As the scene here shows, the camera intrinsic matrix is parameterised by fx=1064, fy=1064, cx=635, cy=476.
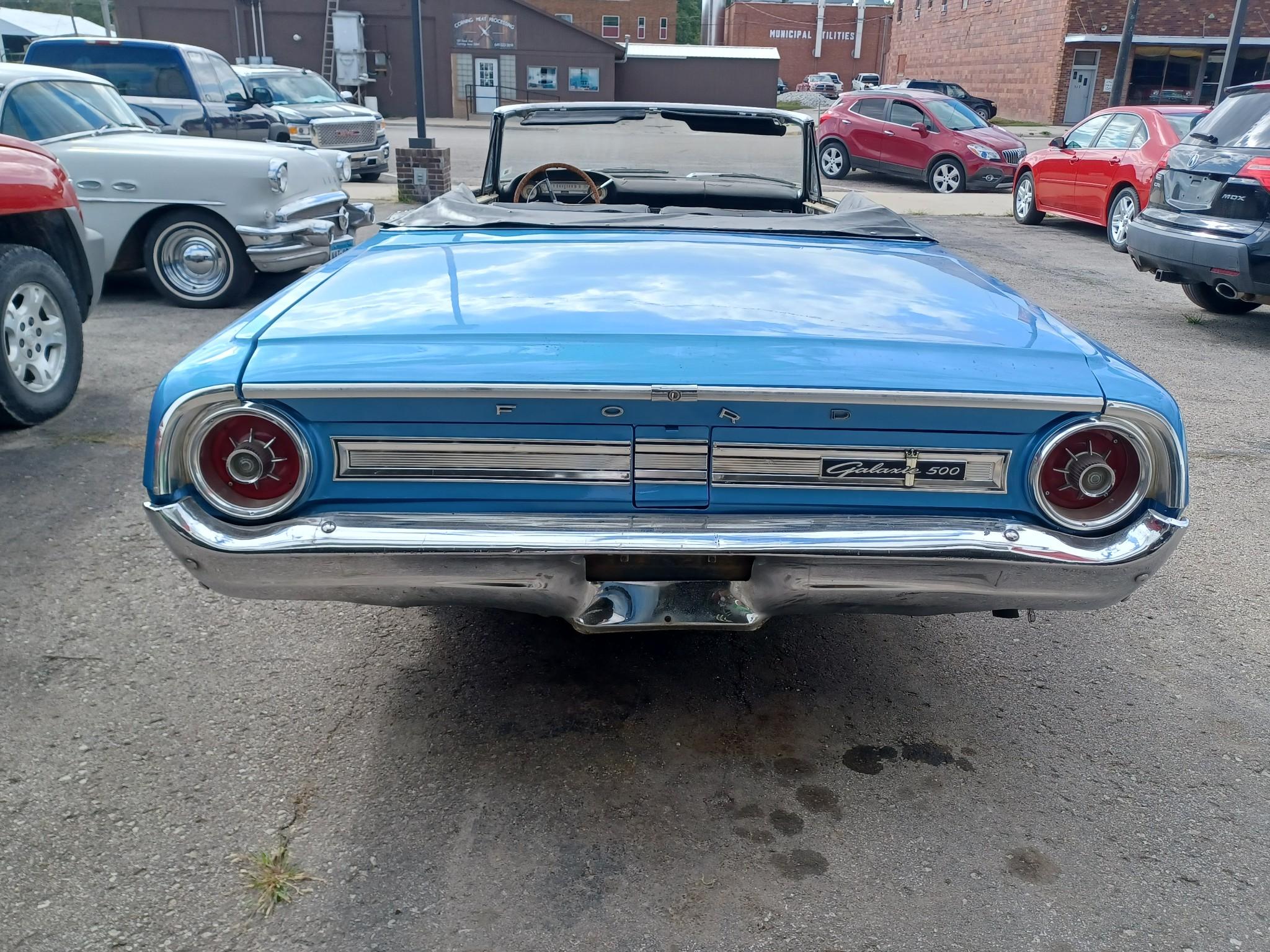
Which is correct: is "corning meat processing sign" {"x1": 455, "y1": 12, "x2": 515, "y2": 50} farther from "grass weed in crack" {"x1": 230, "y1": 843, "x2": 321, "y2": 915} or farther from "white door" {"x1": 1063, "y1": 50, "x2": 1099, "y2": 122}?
"grass weed in crack" {"x1": 230, "y1": 843, "x2": 321, "y2": 915}

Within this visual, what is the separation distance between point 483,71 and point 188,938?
39.7 m

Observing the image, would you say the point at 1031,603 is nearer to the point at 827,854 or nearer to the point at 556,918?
the point at 827,854

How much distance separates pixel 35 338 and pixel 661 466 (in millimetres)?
3995

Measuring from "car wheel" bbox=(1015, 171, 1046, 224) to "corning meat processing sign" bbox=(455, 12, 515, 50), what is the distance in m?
29.1

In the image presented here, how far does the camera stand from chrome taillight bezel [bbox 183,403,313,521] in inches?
87.4

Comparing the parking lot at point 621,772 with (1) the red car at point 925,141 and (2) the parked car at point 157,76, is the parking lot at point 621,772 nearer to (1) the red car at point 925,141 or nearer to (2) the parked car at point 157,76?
(2) the parked car at point 157,76

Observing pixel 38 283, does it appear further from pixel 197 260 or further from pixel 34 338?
pixel 197 260

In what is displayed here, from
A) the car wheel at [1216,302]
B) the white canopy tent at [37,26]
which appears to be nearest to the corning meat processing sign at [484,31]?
the white canopy tent at [37,26]

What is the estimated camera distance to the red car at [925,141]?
1585cm

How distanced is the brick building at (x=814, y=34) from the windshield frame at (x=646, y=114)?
6648 cm

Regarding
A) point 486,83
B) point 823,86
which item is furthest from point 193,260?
point 823,86

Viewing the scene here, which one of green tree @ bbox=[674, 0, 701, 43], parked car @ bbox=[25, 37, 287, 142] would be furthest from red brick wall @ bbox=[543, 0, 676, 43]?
parked car @ bbox=[25, 37, 287, 142]

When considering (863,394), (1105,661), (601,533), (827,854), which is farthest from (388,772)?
(1105,661)

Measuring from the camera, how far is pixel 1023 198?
1290 centimetres
